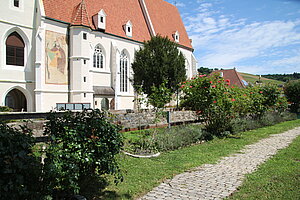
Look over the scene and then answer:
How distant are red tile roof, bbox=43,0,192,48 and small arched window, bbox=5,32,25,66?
3.68m

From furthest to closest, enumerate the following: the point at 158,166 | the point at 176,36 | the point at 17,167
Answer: the point at 176,36
the point at 158,166
the point at 17,167

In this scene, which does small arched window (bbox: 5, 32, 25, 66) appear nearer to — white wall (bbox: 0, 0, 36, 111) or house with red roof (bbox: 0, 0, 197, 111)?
house with red roof (bbox: 0, 0, 197, 111)

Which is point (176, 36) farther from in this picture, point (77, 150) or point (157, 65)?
point (77, 150)

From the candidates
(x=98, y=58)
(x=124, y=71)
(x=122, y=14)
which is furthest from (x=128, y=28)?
(x=98, y=58)

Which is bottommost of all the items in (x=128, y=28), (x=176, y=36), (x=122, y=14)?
(x=128, y=28)

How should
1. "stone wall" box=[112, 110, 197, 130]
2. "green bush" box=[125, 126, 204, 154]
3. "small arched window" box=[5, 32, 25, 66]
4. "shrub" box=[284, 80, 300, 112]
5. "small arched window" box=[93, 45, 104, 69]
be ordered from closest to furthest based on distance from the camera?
"green bush" box=[125, 126, 204, 154] < "stone wall" box=[112, 110, 197, 130] < "small arched window" box=[5, 32, 25, 66] < "small arched window" box=[93, 45, 104, 69] < "shrub" box=[284, 80, 300, 112]

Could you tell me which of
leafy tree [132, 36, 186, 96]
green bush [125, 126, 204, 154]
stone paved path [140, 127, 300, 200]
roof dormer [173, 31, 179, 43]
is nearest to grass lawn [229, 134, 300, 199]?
stone paved path [140, 127, 300, 200]

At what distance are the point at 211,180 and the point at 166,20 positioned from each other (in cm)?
3625

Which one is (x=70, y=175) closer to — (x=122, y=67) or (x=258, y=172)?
(x=258, y=172)

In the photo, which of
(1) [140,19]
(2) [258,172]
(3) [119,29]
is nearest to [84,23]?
(3) [119,29]

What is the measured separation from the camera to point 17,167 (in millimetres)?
2885

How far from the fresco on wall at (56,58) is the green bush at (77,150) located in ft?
62.8

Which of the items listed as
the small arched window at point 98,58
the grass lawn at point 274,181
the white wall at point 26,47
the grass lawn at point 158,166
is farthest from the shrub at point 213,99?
the small arched window at point 98,58

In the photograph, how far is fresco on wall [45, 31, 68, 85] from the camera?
21.7m
